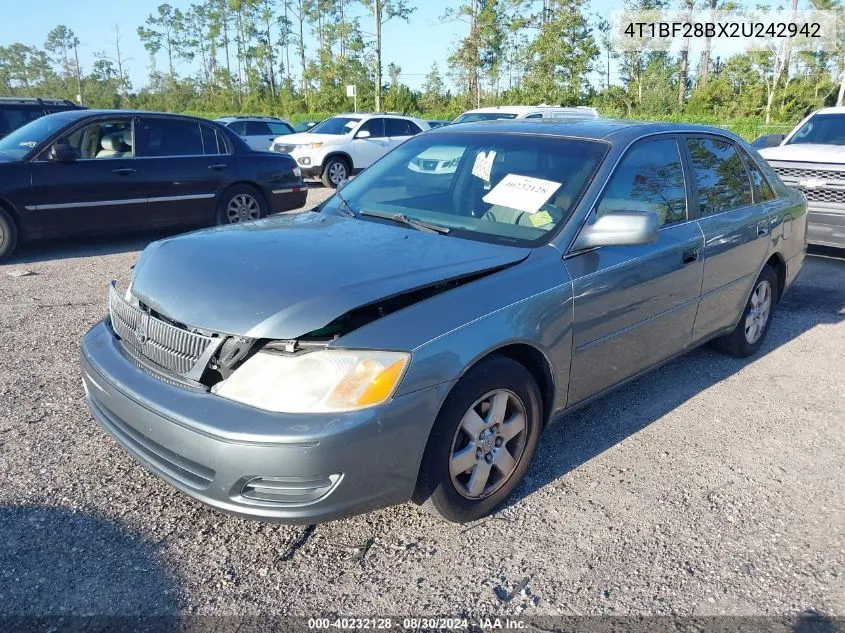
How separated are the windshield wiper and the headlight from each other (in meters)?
Result: 1.05

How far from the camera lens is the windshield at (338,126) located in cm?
1585

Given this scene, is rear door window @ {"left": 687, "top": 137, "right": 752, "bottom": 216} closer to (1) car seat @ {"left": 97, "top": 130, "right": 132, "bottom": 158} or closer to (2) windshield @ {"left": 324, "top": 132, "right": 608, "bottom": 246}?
(2) windshield @ {"left": 324, "top": 132, "right": 608, "bottom": 246}

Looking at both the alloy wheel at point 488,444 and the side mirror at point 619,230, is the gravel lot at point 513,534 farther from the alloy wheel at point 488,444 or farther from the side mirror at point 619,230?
the side mirror at point 619,230

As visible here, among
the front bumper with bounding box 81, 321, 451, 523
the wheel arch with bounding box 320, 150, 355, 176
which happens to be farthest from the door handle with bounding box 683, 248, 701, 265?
the wheel arch with bounding box 320, 150, 355, 176

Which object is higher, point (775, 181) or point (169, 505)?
point (775, 181)

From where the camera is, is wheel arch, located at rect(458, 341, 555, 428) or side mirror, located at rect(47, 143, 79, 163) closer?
wheel arch, located at rect(458, 341, 555, 428)

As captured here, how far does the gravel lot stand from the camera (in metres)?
2.44

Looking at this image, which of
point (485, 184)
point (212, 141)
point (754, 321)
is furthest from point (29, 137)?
point (754, 321)

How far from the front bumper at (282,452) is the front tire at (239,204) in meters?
6.51

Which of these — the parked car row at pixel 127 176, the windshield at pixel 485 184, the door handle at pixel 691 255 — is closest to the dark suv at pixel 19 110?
the parked car row at pixel 127 176

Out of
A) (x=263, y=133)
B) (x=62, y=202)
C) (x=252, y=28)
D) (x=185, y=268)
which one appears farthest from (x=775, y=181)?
(x=252, y=28)

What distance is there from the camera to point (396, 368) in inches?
93.0

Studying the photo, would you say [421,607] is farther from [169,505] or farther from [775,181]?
[775,181]

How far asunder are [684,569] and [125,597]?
209cm
